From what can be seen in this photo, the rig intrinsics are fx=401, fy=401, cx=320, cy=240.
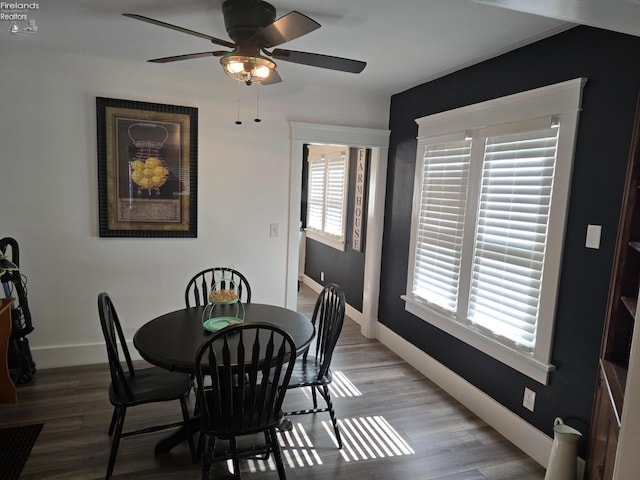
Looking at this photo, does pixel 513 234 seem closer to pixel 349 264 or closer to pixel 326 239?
pixel 349 264

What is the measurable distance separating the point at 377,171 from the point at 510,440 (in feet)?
8.47

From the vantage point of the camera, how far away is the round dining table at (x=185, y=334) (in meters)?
1.94

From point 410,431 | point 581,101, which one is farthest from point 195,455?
point 581,101

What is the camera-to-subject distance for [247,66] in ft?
6.77

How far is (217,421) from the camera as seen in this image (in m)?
1.87

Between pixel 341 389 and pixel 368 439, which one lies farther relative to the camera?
pixel 341 389

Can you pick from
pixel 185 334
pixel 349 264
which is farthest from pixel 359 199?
pixel 185 334

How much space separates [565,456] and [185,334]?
210 centimetres

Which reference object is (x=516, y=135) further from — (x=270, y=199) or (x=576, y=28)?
(x=270, y=199)

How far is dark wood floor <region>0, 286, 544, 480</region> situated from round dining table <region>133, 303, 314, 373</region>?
71 centimetres

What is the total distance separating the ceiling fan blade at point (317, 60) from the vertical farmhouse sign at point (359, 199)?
2153 millimetres

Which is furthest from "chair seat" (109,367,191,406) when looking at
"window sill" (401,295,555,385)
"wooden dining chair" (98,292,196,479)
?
"window sill" (401,295,555,385)

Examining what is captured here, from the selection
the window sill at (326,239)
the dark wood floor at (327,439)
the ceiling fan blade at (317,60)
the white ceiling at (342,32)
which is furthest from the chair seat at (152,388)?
the window sill at (326,239)

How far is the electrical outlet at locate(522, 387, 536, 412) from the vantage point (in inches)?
97.3
